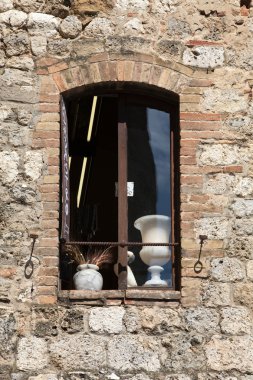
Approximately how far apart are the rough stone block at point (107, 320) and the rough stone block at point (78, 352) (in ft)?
0.29

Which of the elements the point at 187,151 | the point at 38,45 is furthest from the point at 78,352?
the point at 38,45

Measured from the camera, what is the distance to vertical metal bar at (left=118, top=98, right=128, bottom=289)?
28.4ft

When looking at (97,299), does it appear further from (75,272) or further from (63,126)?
(63,126)

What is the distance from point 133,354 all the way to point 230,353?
740 mm

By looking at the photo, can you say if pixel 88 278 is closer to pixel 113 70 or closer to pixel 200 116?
pixel 200 116

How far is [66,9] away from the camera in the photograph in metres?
9.08

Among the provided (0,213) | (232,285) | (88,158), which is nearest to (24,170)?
(0,213)

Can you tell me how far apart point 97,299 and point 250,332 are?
3.95 ft

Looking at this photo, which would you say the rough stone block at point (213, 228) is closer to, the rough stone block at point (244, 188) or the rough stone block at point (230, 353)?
the rough stone block at point (244, 188)

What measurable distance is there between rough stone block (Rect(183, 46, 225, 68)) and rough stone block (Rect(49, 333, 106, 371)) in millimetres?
2448

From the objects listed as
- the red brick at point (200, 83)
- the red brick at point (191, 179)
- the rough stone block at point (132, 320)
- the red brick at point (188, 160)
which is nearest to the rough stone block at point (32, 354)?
the rough stone block at point (132, 320)

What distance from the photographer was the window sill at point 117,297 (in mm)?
8375

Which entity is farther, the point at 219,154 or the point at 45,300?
the point at 219,154

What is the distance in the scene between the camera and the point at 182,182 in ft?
28.6
